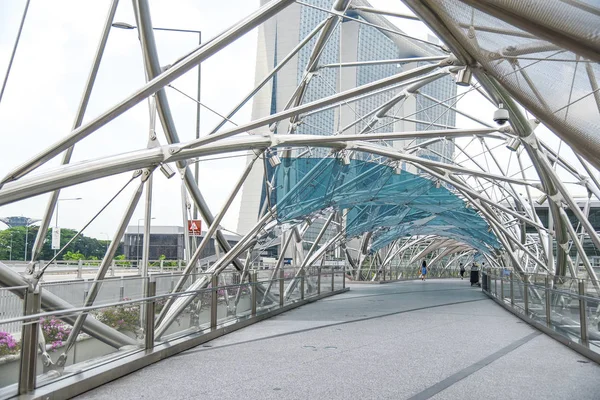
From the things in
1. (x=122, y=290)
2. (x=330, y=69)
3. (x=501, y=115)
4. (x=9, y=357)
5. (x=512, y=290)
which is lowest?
(x=9, y=357)

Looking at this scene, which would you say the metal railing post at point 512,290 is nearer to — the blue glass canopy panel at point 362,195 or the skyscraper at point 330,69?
the blue glass canopy panel at point 362,195

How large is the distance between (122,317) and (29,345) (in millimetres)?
2287

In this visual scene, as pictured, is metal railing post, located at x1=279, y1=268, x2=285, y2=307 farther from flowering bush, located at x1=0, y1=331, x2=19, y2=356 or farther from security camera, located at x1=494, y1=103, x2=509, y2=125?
flowering bush, located at x1=0, y1=331, x2=19, y2=356

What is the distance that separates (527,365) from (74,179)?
8.20 metres

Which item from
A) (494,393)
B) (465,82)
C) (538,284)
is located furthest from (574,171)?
(494,393)

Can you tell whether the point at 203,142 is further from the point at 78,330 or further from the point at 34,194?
the point at 78,330

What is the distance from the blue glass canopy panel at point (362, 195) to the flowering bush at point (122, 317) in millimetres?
10039

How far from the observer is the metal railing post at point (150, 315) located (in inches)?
385

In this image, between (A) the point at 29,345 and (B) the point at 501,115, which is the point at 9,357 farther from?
(B) the point at 501,115

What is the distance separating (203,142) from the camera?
13.2 meters

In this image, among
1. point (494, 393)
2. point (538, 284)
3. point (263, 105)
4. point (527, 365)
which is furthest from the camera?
point (263, 105)

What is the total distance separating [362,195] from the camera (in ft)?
80.5

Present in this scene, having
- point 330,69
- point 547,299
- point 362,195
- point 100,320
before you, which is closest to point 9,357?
point 100,320

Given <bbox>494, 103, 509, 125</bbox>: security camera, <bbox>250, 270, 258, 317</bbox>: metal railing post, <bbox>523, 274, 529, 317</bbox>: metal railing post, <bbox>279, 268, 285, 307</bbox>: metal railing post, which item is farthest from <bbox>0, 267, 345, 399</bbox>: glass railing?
<bbox>523, 274, 529, 317</bbox>: metal railing post
